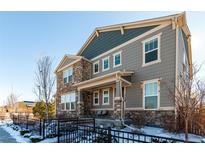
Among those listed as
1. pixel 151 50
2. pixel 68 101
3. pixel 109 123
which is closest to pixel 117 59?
pixel 151 50

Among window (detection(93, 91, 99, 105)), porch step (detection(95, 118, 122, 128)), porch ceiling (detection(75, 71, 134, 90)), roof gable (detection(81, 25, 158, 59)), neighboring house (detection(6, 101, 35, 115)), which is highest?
roof gable (detection(81, 25, 158, 59))

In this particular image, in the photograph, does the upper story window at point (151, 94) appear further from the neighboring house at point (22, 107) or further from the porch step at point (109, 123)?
the neighboring house at point (22, 107)

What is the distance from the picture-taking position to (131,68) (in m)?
8.56

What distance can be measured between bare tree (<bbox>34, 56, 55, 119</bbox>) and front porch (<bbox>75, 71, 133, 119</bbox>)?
2942 millimetres

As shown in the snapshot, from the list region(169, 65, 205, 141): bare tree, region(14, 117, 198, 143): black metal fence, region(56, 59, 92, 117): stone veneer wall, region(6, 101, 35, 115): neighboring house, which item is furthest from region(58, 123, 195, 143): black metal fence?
region(6, 101, 35, 115): neighboring house

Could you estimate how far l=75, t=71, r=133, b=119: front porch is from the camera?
25.7 feet

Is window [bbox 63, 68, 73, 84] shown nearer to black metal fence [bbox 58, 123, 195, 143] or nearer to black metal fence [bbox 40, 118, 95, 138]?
black metal fence [bbox 40, 118, 95, 138]

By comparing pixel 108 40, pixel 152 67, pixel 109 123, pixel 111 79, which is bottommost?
pixel 109 123

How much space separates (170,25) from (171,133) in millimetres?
3688

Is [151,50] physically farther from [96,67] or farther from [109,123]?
[96,67]

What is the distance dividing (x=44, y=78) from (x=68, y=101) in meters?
2.26

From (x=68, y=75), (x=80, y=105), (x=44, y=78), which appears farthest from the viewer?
(x=44, y=78)

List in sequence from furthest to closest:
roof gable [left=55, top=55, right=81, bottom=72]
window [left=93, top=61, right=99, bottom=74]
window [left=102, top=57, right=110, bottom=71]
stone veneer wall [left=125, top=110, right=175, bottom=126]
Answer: roof gable [left=55, top=55, right=81, bottom=72] → window [left=93, top=61, right=99, bottom=74] → window [left=102, top=57, right=110, bottom=71] → stone veneer wall [left=125, top=110, right=175, bottom=126]
